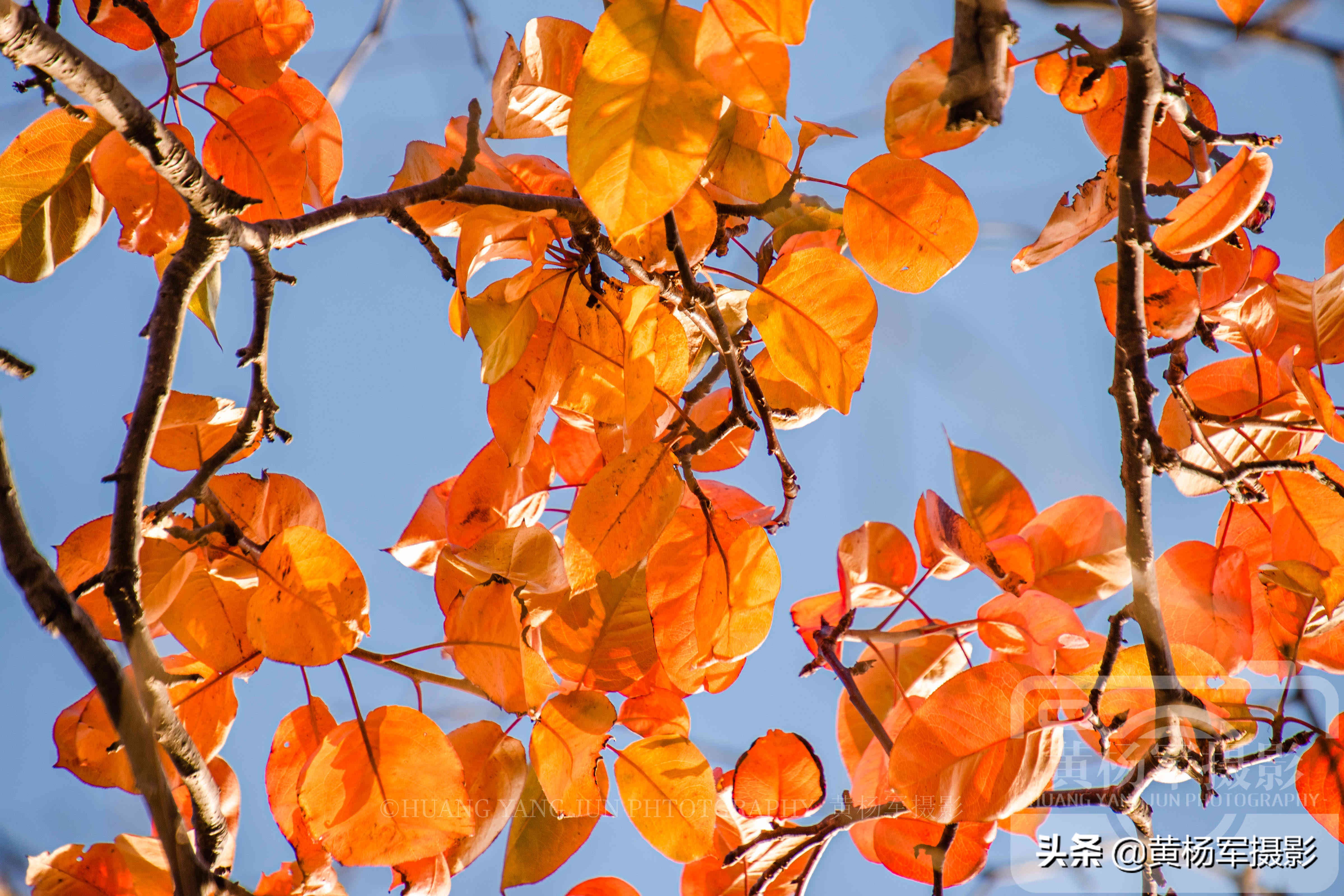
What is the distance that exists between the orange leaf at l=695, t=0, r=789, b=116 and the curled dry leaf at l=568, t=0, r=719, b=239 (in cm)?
2

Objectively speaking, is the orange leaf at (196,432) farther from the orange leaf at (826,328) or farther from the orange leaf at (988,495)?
the orange leaf at (988,495)

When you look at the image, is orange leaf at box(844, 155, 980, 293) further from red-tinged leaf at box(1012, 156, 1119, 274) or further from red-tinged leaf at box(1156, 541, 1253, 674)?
red-tinged leaf at box(1156, 541, 1253, 674)

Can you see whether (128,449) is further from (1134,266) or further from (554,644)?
(1134,266)

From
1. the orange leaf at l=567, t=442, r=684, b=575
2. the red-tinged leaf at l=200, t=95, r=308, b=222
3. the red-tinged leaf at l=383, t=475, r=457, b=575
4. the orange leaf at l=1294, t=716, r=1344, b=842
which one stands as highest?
the red-tinged leaf at l=200, t=95, r=308, b=222

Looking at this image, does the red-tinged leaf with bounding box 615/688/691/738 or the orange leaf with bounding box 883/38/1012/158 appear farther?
the red-tinged leaf with bounding box 615/688/691/738

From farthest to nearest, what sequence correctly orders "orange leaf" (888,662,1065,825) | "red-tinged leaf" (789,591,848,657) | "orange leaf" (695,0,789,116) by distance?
"red-tinged leaf" (789,591,848,657) < "orange leaf" (888,662,1065,825) < "orange leaf" (695,0,789,116)

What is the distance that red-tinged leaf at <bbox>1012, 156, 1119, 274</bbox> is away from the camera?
0.38 meters

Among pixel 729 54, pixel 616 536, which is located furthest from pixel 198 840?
pixel 729 54

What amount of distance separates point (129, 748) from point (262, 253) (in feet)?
0.67

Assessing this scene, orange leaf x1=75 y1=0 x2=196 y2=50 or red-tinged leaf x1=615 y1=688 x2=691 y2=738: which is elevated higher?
orange leaf x1=75 y1=0 x2=196 y2=50

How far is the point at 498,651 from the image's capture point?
380 mm

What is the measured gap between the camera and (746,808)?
458mm

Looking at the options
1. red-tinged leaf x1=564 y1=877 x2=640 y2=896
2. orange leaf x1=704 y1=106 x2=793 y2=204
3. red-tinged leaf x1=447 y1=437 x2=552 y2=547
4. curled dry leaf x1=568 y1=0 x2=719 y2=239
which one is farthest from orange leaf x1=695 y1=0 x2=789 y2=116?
red-tinged leaf x1=564 y1=877 x2=640 y2=896

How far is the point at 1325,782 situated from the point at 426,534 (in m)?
0.55
